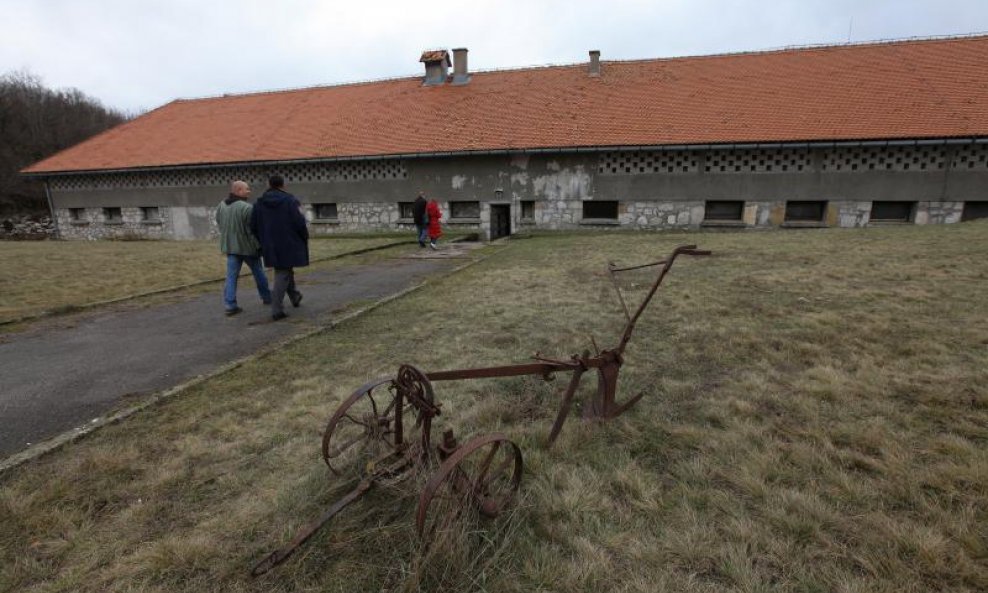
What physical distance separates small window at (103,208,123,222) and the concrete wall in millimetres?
242

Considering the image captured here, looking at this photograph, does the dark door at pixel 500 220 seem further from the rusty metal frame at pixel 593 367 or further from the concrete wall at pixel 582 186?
the rusty metal frame at pixel 593 367

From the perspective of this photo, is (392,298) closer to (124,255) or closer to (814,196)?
(124,255)

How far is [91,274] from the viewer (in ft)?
31.1

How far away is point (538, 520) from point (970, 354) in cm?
396

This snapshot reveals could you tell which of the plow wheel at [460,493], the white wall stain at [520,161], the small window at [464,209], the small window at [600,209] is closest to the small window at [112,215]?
the small window at [464,209]

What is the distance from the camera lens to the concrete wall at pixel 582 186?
47.6 ft

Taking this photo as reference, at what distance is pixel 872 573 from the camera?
180 centimetres

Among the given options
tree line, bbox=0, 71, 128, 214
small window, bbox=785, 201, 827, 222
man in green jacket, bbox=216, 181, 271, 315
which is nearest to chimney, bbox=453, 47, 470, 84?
small window, bbox=785, 201, 827, 222

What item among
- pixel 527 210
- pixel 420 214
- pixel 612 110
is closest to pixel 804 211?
pixel 612 110

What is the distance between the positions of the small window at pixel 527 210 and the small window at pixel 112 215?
1820cm

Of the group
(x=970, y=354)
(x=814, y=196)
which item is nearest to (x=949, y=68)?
(x=814, y=196)

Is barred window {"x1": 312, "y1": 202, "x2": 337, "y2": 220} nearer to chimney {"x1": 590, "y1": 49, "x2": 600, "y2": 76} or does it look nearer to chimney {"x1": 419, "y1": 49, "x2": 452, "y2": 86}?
chimney {"x1": 419, "y1": 49, "x2": 452, "y2": 86}

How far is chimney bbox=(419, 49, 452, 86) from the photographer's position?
70.9ft

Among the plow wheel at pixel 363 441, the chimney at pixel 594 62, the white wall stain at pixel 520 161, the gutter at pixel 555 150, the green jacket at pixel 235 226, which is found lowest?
the plow wheel at pixel 363 441
